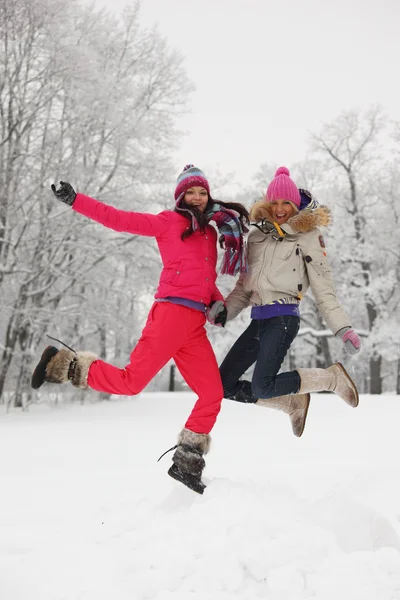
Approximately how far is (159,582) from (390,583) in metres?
0.91

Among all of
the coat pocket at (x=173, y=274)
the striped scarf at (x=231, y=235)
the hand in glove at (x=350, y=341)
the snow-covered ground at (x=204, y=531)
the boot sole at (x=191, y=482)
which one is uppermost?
the striped scarf at (x=231, y=235)

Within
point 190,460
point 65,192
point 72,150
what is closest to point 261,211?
point 65,192

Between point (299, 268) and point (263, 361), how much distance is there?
0.62 metres

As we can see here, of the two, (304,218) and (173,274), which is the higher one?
(304,218)

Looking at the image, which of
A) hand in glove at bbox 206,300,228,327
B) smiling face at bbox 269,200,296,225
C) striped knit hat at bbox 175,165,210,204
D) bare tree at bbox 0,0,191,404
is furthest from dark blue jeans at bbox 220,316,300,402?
bare tree at bbox 0,0,191,404

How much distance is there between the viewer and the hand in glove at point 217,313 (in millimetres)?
3113

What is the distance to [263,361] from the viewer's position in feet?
10.0

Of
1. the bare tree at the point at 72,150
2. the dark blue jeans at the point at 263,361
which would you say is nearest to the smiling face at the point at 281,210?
the dark blue jeans at the point at 263,361

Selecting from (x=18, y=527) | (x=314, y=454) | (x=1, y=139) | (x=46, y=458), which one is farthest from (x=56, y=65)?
(x=18, y=527)

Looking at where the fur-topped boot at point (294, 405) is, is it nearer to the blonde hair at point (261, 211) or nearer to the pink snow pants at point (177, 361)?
the pink snow pants at point (177, 361)

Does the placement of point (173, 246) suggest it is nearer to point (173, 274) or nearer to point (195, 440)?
point (173, 274)

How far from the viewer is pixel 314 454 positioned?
204 inches

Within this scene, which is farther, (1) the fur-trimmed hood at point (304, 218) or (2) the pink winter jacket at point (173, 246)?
(1) the fur-trimmed hood at point (304, 218)

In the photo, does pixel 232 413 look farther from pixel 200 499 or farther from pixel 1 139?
pixel 200 499
